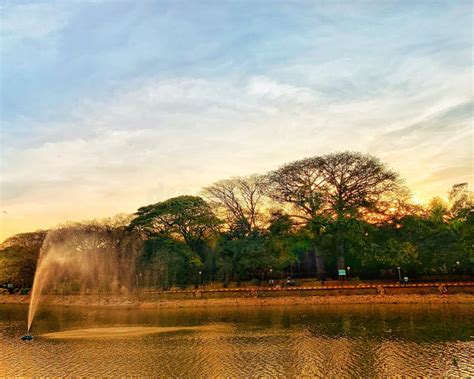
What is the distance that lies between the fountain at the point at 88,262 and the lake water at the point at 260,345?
20845 mm

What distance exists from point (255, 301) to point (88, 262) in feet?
102

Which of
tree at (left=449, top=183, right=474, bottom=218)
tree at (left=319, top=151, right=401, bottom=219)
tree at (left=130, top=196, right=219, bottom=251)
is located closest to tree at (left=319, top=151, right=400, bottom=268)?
tree at (left=319, top=151, right=401, bottom=219)

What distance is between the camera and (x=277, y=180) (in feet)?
221

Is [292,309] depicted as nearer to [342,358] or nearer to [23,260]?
[342,358]

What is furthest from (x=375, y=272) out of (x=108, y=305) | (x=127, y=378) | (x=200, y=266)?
(x=127, y=378)

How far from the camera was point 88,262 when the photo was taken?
6931 cm

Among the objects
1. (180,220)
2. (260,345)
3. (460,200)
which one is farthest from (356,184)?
(260,345)

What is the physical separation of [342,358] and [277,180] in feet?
147

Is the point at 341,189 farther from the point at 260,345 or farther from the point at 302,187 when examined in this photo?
the point at 260,345

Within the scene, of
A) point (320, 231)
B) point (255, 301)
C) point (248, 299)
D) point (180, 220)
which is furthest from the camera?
point (180, 220)

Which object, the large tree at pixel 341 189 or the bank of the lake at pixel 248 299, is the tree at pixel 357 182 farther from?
the bank of the lake at pixel 248 299

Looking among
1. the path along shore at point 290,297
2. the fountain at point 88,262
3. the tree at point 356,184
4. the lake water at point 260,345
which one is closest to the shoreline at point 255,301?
the path along shore at point 290,297

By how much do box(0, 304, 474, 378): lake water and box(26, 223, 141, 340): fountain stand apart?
20845mm

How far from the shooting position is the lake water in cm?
2280
